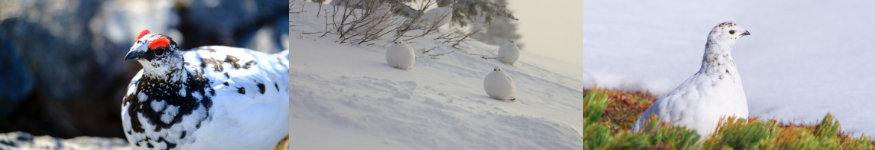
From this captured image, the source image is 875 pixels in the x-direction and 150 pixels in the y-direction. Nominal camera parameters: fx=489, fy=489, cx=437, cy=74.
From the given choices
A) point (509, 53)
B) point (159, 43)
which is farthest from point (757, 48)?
point (159, 43)

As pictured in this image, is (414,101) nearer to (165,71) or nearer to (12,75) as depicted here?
(165,71)

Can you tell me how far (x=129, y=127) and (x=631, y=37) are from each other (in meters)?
2.41

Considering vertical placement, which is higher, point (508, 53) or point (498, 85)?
point (508, 53)

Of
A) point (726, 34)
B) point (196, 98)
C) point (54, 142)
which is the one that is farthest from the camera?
point (726, 34)

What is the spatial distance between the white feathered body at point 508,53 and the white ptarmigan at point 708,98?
0.75 m

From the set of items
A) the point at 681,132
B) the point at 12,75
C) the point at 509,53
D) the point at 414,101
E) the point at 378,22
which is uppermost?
the point at 378,22

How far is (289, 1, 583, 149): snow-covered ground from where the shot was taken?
184cm

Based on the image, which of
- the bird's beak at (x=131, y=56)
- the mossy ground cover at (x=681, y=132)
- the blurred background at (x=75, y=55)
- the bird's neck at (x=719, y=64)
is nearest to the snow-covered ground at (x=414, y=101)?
the mossy ground cover at (x=681, y=132)

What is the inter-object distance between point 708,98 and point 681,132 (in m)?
0.21

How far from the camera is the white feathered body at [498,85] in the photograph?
220cm

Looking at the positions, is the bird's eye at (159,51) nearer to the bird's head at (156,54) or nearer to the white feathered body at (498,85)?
the bird's head at (156,54)

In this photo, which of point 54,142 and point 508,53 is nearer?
point 54,142

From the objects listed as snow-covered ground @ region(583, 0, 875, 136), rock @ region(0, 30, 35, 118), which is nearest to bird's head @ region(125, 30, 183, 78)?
rock @ region(0, 30, 35, 118)

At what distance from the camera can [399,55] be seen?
1996 millimetres
